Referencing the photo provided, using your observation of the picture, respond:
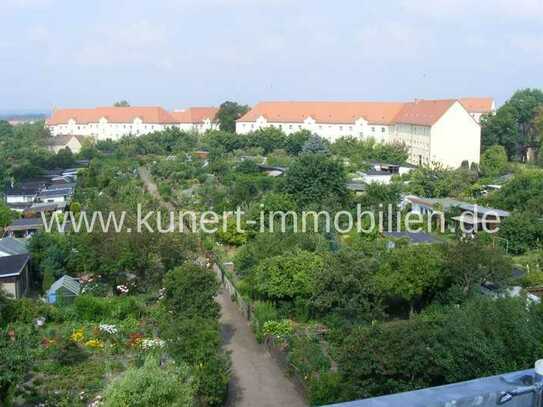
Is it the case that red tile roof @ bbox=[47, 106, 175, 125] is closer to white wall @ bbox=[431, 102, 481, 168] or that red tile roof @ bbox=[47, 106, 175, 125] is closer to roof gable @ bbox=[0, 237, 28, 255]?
white wall @ bbox=[431, 102, 481, 168]

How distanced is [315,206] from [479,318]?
497 inches

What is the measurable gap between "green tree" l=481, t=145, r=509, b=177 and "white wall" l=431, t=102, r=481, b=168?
86cm

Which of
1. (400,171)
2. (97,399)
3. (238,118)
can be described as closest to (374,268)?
(97,399)

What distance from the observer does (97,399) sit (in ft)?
30.7

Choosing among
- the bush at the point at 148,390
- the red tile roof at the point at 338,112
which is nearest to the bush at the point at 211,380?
the bush at the point at 148,390

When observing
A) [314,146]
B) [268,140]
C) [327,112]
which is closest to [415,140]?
[314,146]

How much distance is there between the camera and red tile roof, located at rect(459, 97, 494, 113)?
5259 centimetres

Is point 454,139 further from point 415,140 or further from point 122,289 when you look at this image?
point 122,289

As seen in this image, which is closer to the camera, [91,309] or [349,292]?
[349,292]

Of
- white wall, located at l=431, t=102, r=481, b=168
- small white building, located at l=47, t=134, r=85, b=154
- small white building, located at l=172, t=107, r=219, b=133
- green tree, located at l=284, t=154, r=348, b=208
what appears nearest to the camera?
green tree, located at l=284, t=154, r=348, b=208

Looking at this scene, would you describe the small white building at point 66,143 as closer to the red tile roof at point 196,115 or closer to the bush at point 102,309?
the red tile roof at point 196,115

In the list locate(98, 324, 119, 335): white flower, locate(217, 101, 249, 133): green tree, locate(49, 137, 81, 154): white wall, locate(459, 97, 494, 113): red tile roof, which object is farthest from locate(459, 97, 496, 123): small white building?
locate(98, 324, 119, 335): white flower

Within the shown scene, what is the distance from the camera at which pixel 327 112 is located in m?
46.0

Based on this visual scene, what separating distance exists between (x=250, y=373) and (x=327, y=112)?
36.8 m
